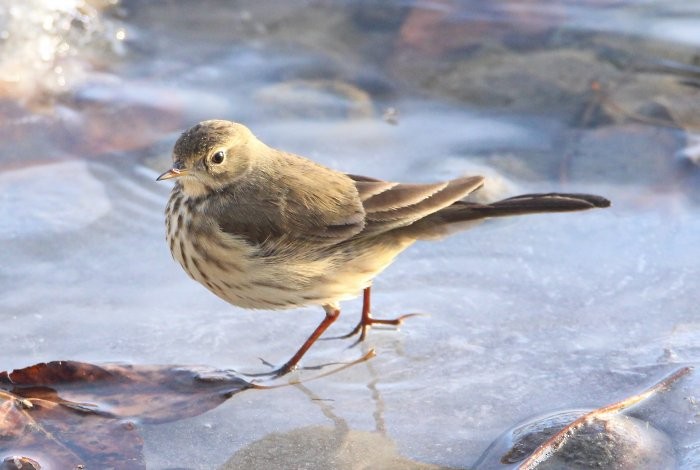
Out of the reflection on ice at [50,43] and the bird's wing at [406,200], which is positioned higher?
the reflection on ice at [50,43]

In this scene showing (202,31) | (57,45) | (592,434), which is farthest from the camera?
(202,31)

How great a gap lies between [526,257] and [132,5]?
4.96 m

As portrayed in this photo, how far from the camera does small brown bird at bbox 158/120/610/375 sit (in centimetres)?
512

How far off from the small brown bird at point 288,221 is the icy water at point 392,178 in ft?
1.18

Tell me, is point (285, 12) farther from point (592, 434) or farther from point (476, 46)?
point (592, 434)

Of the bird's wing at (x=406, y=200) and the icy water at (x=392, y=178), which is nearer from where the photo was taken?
the icy water at (x=392, y=178)

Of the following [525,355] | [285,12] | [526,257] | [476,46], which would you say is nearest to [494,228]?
[526,257]

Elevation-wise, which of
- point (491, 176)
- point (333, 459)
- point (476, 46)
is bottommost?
point (333, 459)

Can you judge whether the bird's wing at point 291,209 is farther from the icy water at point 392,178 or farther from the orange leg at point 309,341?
the icy water at point 392,178

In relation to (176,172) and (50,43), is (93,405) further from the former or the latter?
(50,43)

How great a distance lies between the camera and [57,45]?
8.65 meters

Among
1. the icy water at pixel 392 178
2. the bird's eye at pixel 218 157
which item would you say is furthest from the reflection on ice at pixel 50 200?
the bird's eye at pixel 218 157

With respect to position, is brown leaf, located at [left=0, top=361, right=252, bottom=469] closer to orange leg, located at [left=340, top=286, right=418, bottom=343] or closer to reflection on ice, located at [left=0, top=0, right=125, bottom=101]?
orange leg, located at [left=340, top=286, right=418, bottom=343]

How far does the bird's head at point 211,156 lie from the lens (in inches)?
208
